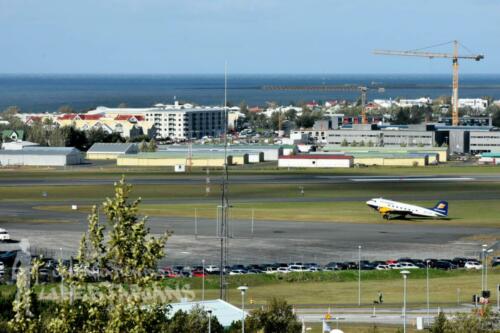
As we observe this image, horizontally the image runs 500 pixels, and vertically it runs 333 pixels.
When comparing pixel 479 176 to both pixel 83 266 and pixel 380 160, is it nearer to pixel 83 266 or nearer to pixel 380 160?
pixel 380 160

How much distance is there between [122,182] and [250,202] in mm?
81014

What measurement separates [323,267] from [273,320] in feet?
80.4

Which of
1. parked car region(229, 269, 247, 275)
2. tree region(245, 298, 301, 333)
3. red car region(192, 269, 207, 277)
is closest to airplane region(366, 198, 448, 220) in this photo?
parked car region(229, 269, 247, 275)

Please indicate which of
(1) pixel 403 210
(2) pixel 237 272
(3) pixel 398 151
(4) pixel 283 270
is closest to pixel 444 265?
(4) pixel 283 270

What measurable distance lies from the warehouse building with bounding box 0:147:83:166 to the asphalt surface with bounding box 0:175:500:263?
56451mm

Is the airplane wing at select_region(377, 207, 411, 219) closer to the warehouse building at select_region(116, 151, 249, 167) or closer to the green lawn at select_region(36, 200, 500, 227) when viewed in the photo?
the green lawn at select_region(36, 200, 500, 227)

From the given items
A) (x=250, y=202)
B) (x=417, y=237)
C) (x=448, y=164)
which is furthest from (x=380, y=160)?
(x=417, y=237)

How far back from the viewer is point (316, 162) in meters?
150

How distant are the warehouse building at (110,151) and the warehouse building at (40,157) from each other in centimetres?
1035

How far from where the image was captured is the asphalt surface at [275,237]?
68.8 meters

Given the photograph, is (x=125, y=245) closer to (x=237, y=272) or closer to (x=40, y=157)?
(x=237, y=272)

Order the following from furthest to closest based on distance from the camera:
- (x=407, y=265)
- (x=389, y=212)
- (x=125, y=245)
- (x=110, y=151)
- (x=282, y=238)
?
1. (x=110, y=151)
2. (x=389, y=212)
3. (x=282, y=238)
4. (x=407, y=265)
5. (x=125, y=245)

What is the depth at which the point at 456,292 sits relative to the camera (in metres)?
55.2

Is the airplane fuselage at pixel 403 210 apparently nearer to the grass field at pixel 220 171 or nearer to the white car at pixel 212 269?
the white car at pixel 212 269
